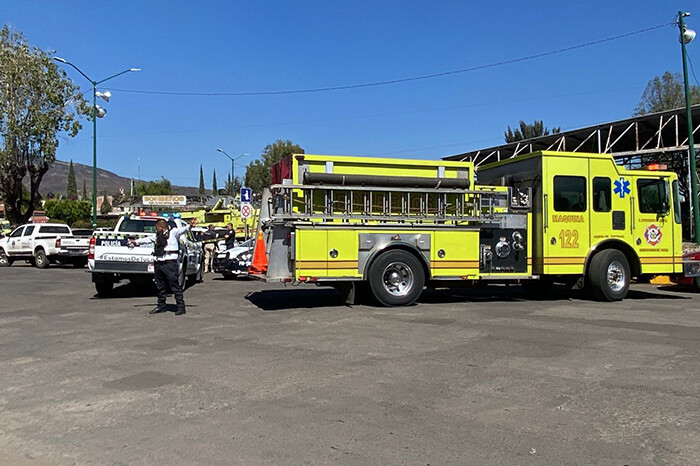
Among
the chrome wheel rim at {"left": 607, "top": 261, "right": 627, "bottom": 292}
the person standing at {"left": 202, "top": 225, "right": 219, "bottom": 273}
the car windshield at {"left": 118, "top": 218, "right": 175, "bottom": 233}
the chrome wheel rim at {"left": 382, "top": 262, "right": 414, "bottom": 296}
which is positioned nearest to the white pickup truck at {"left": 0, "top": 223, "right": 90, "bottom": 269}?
the person standing at {"left": 202, "top": 225, "right": 219, "bottom": 273}

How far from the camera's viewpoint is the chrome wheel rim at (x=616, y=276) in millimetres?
12055

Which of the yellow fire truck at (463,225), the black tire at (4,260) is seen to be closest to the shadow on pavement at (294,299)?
the yellow fire truck at (463,225)

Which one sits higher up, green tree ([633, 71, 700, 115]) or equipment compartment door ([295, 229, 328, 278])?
green tree ([633, 71, 700, 115])

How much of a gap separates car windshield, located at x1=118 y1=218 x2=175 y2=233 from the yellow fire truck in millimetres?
3940

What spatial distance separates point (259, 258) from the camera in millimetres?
11227

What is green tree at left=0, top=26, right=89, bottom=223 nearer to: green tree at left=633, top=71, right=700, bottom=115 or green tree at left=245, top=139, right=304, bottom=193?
green tree at left=245, top=139, right=304, bottom=193

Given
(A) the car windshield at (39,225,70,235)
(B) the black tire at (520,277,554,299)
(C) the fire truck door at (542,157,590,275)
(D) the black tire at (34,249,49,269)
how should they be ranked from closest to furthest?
(C) the fire truck door at (542,157,590,275)
(B) the black tire at (520,277,554,299)
(D) the black tire at (34,249,49,269)
(A) the car windshield at (39,225,70,235)

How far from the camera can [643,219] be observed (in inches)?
485

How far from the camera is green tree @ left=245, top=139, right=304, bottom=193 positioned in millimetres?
48219

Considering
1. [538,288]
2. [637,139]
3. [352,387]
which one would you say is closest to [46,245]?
[538,288]

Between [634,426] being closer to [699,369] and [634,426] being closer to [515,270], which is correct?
[699,369]

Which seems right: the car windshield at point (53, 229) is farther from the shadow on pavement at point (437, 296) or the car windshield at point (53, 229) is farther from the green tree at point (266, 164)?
the green tree at point (266, 164)

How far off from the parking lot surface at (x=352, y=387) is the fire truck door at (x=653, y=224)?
208 centimetres

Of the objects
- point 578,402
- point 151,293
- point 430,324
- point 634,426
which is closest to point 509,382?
point 578,402
